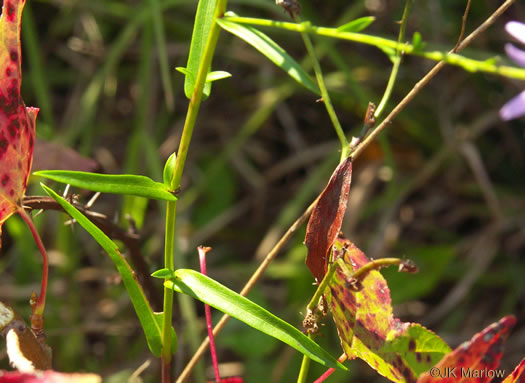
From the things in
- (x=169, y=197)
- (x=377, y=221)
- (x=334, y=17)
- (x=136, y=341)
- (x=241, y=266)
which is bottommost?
(x=136, y=341)

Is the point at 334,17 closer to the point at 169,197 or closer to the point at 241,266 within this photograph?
the point at 241,266

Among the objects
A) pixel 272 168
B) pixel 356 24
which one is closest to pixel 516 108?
pixel 356 24

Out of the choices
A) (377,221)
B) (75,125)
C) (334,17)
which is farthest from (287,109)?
(75,125)

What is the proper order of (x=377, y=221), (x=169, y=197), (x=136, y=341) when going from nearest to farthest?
1. (x=169, y=197)
2. (x=136, y=341)
3. (x=377, y=221)

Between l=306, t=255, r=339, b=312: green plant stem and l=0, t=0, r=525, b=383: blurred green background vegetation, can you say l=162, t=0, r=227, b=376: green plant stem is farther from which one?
l=0, t=0, r=525, b=383: blurred green background vegetation

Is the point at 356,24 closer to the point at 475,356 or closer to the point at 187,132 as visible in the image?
the point at 187,132
